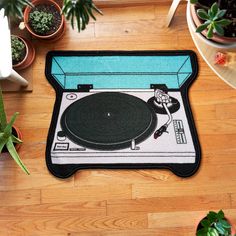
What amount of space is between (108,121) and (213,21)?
0.84m

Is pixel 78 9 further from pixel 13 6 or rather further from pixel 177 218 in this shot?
pixel 177 218

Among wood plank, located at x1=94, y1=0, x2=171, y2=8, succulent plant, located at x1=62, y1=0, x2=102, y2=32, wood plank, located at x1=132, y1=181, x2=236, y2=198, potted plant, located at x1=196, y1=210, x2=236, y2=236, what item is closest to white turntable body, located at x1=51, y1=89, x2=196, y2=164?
wood plank, located at x1=132, y1=181, x2=236, y2=198

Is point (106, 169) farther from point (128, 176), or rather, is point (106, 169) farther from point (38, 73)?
point (38, 73)

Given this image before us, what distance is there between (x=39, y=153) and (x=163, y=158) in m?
0.58

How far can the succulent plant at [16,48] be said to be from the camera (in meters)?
1.68

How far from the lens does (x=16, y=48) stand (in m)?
1.69

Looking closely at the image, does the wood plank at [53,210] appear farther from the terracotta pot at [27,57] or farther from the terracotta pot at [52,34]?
the terracotta pot at [52,34]

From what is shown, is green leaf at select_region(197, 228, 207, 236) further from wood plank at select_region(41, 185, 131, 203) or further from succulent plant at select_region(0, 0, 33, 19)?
succulent plant at select_region(0, 0, 33, 19)

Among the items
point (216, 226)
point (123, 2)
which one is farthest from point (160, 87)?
point (216, 226)

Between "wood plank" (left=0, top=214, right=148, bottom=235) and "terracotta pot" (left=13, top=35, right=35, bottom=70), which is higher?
"terracotta pot" (left=13, top=35, right=35, bottom=70)

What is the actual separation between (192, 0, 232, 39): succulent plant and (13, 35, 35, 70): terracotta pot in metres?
0.97

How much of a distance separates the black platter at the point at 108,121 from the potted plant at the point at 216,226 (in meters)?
0.47

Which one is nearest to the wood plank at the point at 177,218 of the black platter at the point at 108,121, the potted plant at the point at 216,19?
the black platter at the point at 108,121

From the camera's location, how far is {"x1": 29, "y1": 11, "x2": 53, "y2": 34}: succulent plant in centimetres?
172
